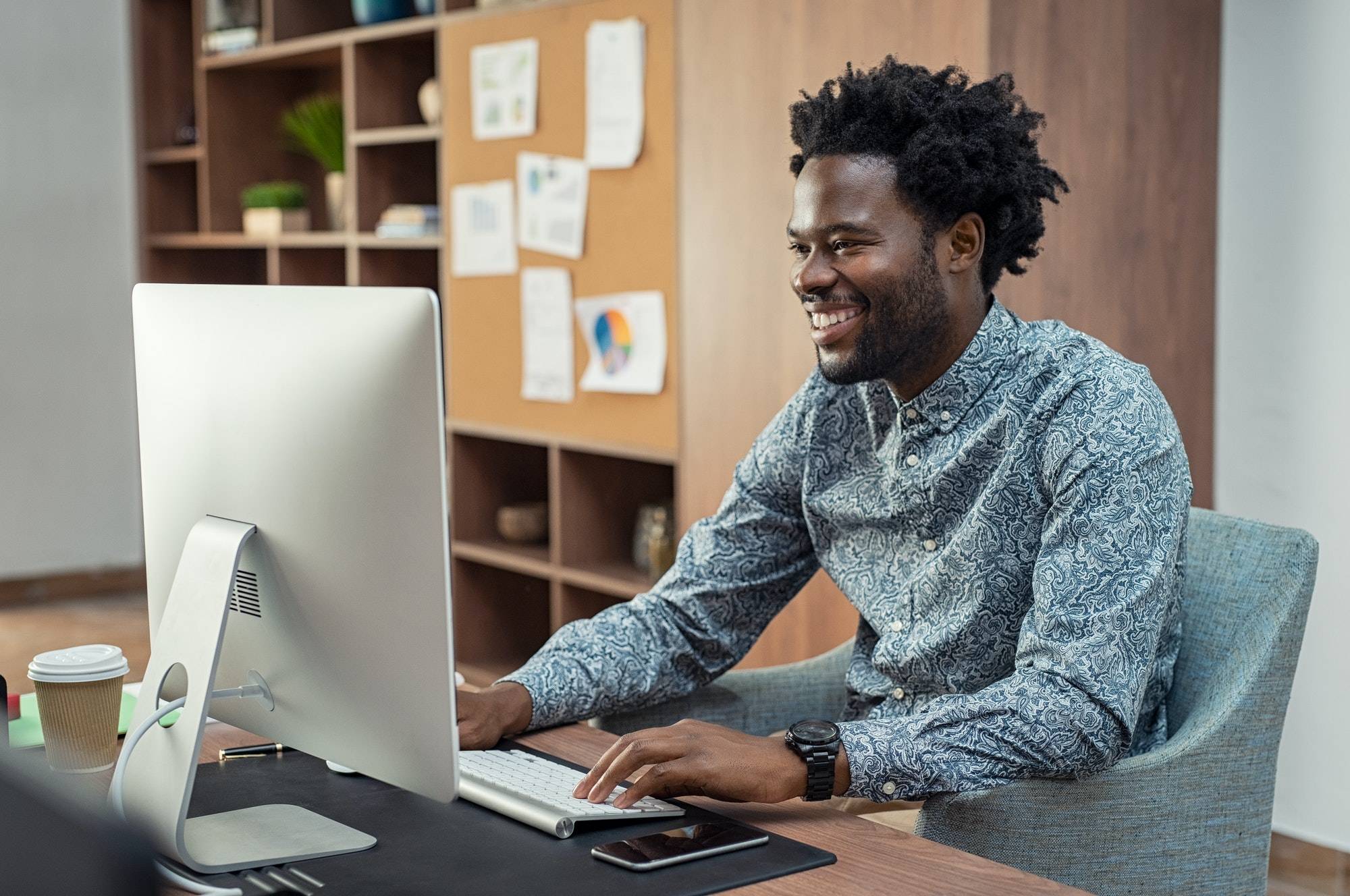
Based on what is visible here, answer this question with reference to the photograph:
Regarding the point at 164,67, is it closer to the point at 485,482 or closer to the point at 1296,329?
the point at 485,482

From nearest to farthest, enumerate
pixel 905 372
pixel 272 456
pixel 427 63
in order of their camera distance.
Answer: pixel 272 456 < pixel 905 372 < pixel 427 63

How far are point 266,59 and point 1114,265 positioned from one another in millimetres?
3291

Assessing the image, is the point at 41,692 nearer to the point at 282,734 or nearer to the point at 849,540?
the point at 282,734

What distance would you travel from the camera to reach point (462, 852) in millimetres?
1227

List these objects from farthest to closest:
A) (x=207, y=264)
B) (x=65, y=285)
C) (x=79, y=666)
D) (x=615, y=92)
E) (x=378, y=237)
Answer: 1. (x=207, y=264)
2. (x=65, y=285)
3. (x=378, y=237)
4. (x=615, y=92)
5. (x=79, y=666)

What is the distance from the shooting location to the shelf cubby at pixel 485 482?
4102mm

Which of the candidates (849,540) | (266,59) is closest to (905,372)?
(849,540)

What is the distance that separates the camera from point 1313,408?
2.79m

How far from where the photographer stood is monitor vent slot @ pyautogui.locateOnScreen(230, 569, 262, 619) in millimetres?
1242

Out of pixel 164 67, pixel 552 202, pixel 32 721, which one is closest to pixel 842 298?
pixel 32 721

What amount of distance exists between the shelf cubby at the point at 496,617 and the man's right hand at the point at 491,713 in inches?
96.2

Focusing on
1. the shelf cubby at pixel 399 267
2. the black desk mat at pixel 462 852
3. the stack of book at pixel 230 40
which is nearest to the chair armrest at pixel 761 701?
the black desk mat at pixel 462 852

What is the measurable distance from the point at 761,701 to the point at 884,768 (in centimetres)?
44

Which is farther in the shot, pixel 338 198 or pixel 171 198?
pixel 171 198
